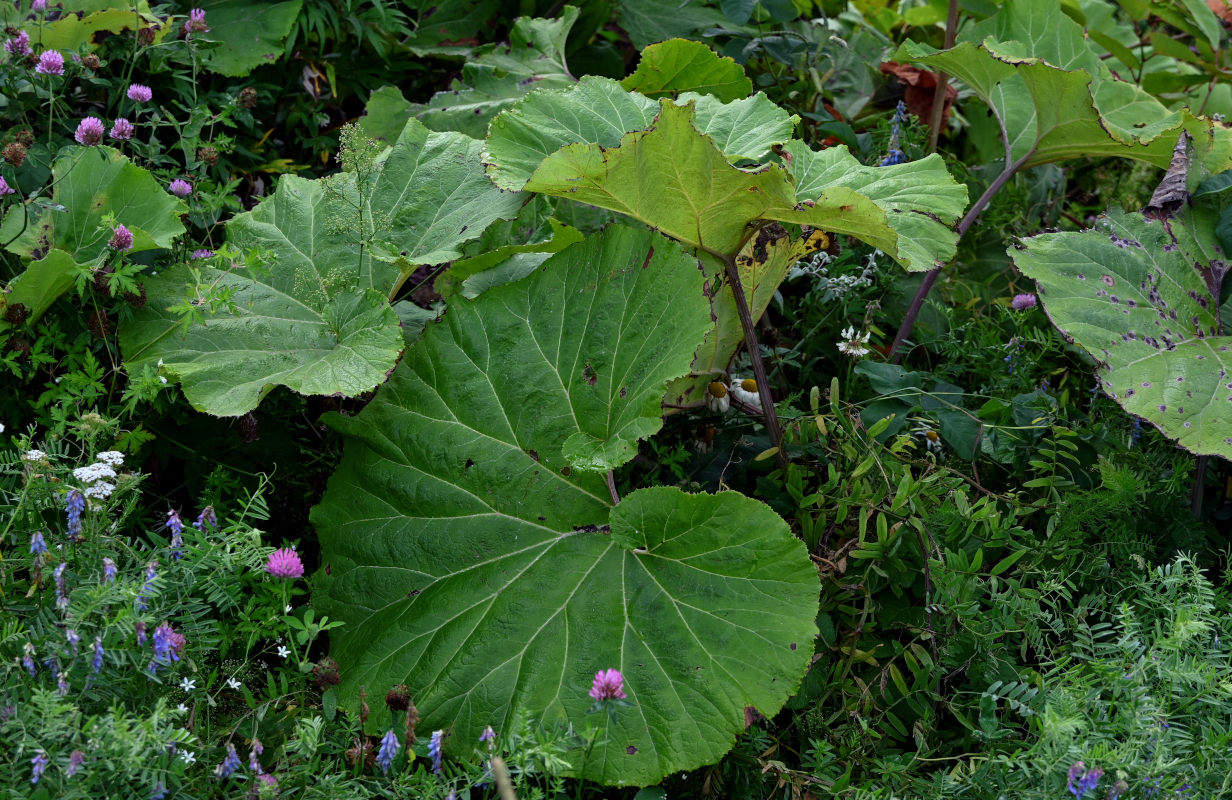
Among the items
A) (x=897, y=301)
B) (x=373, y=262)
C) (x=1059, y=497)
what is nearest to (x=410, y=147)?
(x=373, y=262)

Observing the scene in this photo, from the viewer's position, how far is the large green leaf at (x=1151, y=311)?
1896 mm

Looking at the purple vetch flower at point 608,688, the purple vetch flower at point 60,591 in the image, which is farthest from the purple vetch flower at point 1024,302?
the purple vetch flower at point 60,591

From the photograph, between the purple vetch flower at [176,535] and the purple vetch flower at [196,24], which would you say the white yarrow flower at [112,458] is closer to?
the purple vetch flower at [176,535]

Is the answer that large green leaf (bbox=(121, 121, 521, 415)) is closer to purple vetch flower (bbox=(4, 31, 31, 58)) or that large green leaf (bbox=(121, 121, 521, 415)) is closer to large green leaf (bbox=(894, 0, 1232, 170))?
purple vetch flower (bbox=(4, 31, 31, 58))

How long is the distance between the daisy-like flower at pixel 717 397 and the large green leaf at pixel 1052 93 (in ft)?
2.86

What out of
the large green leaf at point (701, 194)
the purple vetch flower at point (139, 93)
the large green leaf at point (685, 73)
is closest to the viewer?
the large green leaf at point (701, 194)

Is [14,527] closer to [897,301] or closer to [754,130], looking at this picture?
[754,130]

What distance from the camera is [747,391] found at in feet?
7.41

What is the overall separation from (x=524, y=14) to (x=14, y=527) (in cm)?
219

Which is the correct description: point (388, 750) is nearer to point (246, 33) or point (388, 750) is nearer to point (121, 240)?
point (121, 240)

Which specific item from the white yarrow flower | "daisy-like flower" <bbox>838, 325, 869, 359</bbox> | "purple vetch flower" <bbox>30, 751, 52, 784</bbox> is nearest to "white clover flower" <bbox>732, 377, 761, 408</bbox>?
"daisy-like flower" <bbox>838, 325, 869, 359</bbox>

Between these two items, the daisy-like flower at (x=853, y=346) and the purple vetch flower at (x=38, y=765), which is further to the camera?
the daisy-like flower at (x=853, y=346)

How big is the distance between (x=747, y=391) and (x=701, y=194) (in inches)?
20.7

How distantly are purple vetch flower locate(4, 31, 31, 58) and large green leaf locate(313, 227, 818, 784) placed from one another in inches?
40.9
